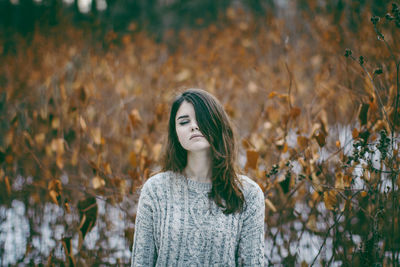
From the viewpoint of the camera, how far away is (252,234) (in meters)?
1.17

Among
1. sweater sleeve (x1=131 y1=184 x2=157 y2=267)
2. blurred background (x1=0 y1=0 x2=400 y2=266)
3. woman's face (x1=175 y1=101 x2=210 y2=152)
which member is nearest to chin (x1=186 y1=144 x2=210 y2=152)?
woman's face (x1=175 y1=101 x2=210 y2=152)

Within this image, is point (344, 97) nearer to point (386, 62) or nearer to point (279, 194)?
point (386, 62)

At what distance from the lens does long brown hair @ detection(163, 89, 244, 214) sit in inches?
46.4

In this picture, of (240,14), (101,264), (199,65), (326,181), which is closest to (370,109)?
(326,181)

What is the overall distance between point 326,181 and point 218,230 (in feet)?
2.91

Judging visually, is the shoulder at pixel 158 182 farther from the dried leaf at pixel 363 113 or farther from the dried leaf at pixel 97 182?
the dried leaf at pixel 363 113

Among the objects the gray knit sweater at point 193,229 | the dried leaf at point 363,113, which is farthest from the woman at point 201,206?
the dried leaf at point 363,113

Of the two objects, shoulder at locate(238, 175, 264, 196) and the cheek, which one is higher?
the cheek

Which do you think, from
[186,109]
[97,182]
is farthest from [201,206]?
[97,182]

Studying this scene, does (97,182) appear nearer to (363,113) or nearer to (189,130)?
(189,130)

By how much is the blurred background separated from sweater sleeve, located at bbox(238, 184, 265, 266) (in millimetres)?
178

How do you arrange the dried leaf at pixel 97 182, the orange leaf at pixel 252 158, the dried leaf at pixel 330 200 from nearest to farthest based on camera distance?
the dried leaf at pixel 330 200
the orange leaf at pixel 252 158
the dried leaf at pixel 97 182

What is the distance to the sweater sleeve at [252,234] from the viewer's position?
116 centimetres

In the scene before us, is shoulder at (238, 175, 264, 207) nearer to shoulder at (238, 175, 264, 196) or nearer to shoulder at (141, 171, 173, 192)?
shoulder at (238, 175, 264, 196)
